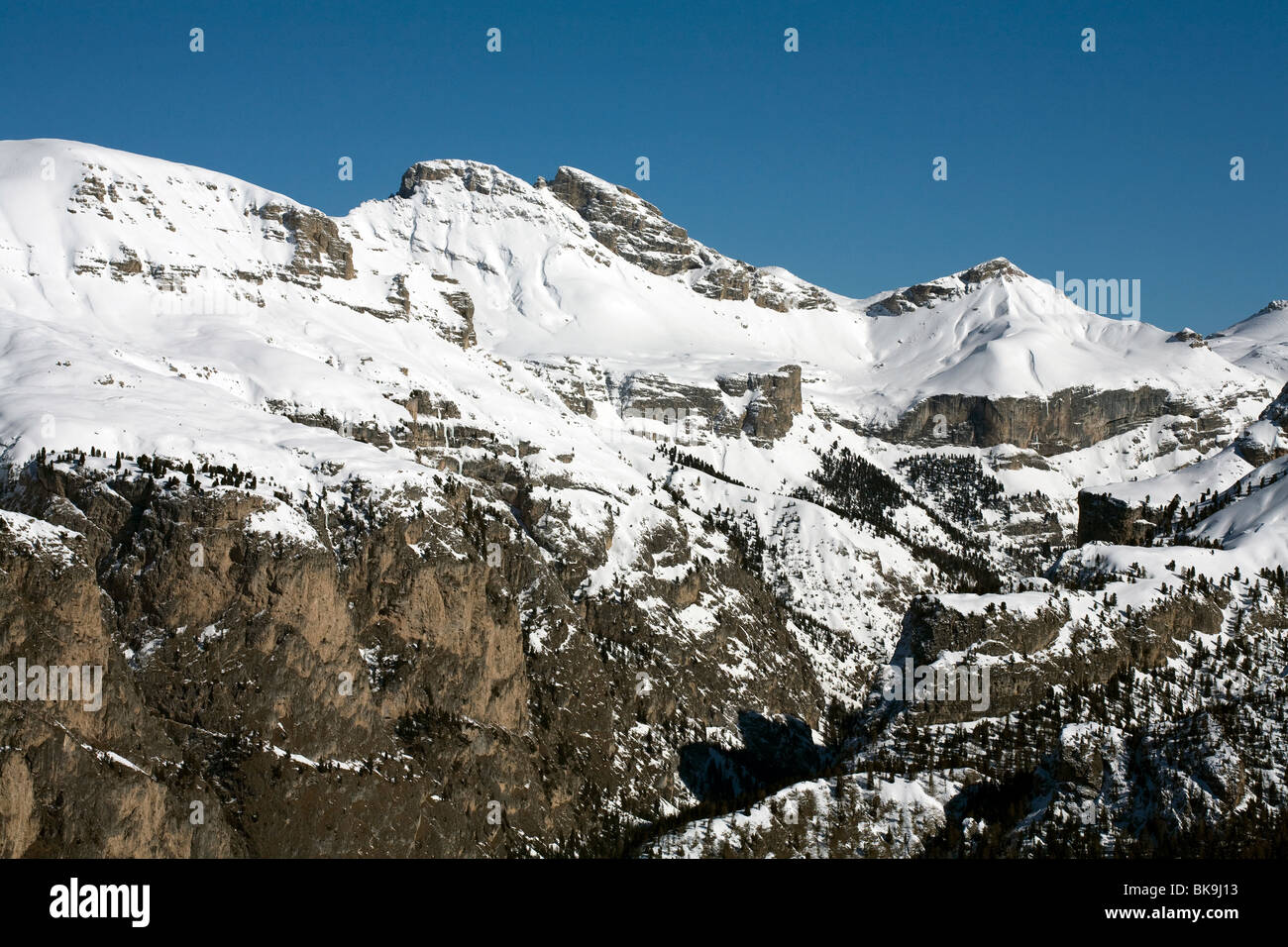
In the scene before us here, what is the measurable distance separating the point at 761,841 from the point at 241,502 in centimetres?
9284

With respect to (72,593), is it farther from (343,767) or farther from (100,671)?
(343,767)

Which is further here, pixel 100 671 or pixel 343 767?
pixel 343 767

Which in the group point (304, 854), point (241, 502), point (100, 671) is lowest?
point (304, 854)

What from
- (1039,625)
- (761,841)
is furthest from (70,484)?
(1039,625)

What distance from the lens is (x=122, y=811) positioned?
493 feet
